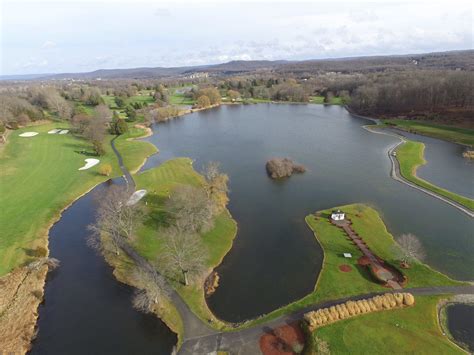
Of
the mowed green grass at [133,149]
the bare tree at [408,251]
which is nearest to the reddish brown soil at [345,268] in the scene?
the bare tree at [408,251]

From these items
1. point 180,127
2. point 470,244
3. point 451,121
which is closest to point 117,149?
point 180,127

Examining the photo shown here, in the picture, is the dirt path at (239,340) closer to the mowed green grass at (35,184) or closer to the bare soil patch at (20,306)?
the bare soil patch at (20,306)

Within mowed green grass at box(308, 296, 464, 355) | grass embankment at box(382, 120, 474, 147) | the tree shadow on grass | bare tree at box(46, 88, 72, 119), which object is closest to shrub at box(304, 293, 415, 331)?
mowed green grass at box(308, 296, 464, 355)

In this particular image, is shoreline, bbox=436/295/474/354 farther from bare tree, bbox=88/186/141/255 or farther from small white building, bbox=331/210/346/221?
bare tree, bbox=88/186/141/255

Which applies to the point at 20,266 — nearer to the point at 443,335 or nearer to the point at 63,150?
the point at 443,335

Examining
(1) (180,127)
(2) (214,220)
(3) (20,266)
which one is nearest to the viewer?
(3) (20,266)

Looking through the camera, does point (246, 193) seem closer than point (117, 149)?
Yes

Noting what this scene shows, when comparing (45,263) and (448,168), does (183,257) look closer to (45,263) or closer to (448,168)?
(45,263)
